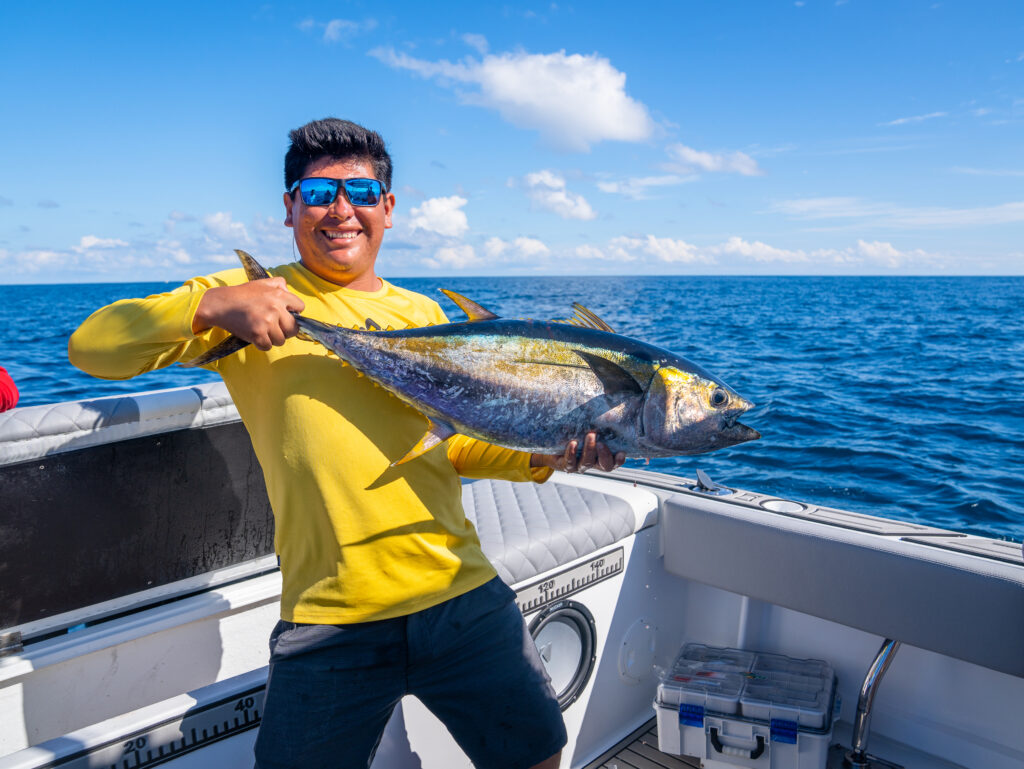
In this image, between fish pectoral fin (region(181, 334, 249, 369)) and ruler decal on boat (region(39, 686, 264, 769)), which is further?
ruler decal on boat (region(39, 686, 264, 769))

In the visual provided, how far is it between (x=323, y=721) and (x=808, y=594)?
7.92ft

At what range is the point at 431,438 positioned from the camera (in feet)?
5.90

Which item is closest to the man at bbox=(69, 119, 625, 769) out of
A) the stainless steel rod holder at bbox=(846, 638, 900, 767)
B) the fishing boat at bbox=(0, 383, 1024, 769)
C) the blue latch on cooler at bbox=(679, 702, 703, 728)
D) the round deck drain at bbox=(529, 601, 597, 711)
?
the fishing boat at bbox=(0, 383, 1024, 769)

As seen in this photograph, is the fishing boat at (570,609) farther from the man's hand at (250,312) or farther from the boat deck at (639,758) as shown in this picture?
the man's hand at (250,312)

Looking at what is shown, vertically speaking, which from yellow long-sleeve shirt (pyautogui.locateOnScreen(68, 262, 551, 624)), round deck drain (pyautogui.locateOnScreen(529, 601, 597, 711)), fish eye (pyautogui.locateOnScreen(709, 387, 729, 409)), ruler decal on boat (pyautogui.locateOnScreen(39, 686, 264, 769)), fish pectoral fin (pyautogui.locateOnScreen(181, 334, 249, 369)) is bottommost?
round deck drain (pyautogui.locateOnScreen(529, 601, 597, 711))

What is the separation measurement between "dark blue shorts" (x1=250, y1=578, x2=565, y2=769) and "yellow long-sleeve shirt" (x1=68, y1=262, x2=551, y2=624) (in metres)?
0.07

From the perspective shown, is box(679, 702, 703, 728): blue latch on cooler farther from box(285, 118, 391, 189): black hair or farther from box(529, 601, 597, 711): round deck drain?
box(285, 118, 391, 189): black hair

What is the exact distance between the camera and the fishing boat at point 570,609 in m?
2.11

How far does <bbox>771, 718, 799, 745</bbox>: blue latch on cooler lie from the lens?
10.4 feet

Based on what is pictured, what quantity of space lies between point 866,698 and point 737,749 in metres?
0.66

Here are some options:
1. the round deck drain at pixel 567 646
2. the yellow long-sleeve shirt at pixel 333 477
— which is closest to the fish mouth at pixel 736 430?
the yellow long-sleeve shirt at pixel 333 477

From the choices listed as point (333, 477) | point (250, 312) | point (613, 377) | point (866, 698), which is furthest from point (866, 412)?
point (250, 312)

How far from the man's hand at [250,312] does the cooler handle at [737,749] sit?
2.93 metres

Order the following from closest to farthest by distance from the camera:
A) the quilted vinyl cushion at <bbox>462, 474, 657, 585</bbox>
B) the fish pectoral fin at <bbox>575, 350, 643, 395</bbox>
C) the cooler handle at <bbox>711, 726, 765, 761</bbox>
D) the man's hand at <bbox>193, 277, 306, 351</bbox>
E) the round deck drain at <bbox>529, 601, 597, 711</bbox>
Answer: the man's hand at <bbox>193, 277, 306, 351</bbox> → the fish pectoral fin at <bbox>575, 350, 643, 395</bbox> → the quilted vinyl cushion at <bbox>462, 474, 657, 585</bbox> → the round deck drain at <bbox>529, 601, 597, 711</bbox> → the cooler handle at <bbox>711, 726, 765, 761</bbox>
